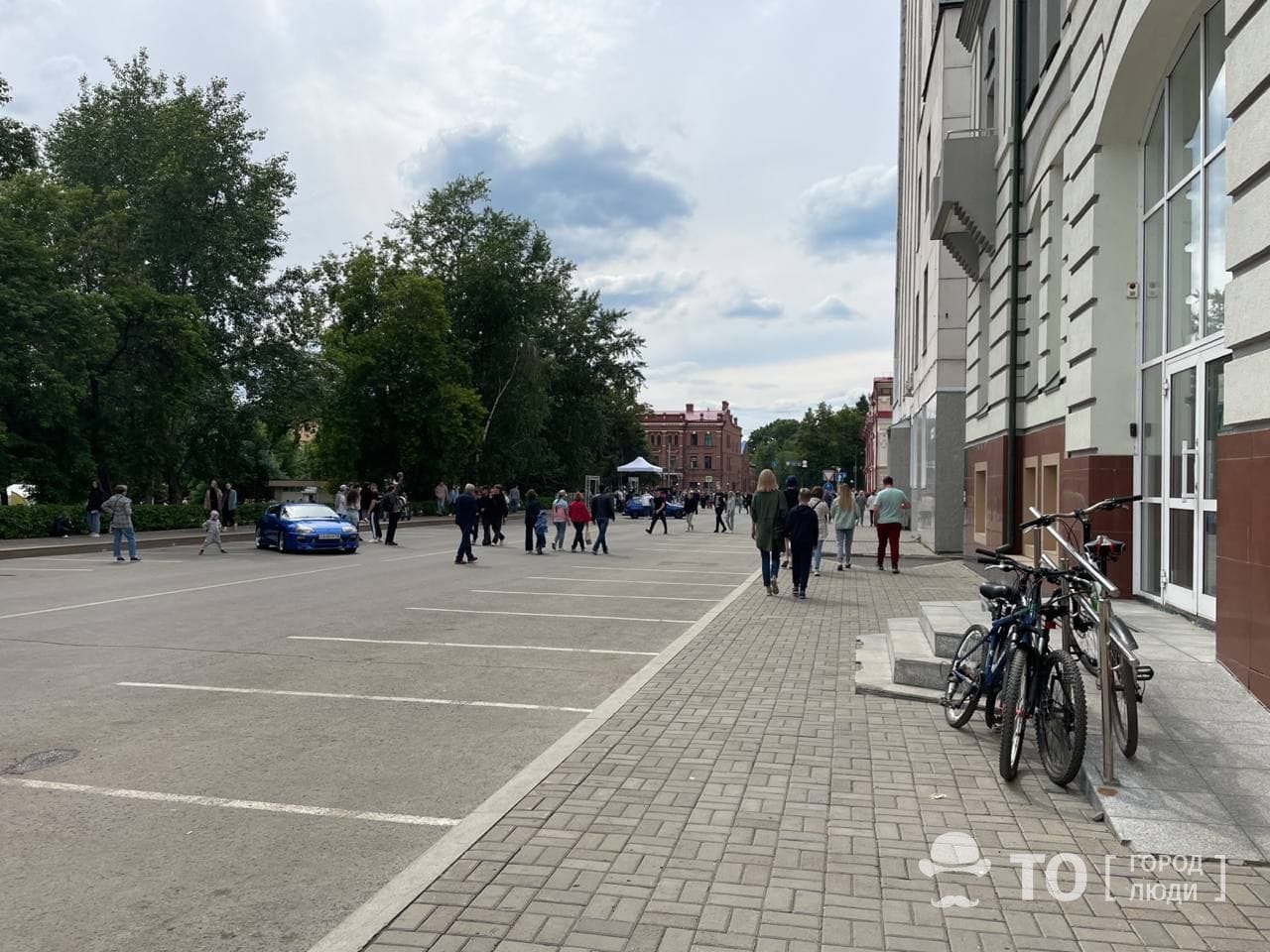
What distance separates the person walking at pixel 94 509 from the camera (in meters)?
27.9

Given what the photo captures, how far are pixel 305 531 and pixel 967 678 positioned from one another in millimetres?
20177

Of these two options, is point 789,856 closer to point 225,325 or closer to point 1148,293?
point 1148,293

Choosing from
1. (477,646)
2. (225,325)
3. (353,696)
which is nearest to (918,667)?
(353,696)

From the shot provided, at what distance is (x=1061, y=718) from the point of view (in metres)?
5.06

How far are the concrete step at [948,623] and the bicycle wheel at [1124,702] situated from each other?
5.79ft

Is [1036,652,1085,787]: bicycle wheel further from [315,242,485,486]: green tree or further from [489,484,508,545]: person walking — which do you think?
[315,242,485,486]: green tree

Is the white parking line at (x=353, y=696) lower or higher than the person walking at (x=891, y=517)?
lower

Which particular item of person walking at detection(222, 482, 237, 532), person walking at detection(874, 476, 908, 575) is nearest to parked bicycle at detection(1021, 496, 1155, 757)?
person walking at detection(874, 476, 908, 575)

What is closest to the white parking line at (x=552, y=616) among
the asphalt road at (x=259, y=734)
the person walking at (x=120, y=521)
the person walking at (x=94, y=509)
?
the asphalt road at (x=259, y=734)

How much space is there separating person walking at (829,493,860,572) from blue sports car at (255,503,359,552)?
1158 cm

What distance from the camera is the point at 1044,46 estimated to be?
13711mm

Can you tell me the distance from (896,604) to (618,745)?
839 cm

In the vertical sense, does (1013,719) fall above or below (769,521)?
below

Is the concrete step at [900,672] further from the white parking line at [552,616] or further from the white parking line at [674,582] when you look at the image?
the white parking line at [674,582]
